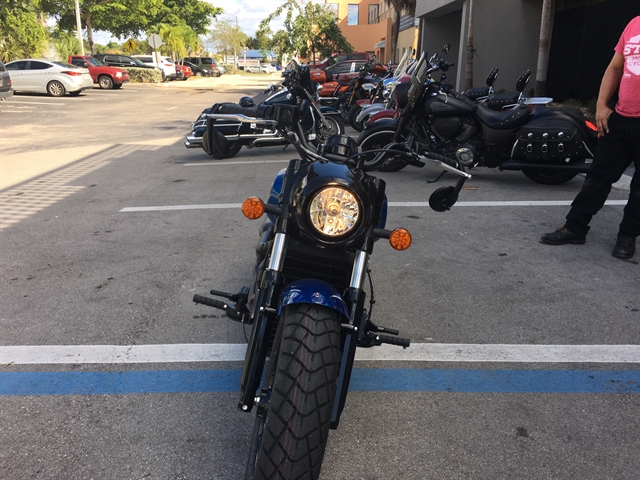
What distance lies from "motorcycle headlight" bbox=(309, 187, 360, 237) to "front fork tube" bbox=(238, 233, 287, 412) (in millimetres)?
211

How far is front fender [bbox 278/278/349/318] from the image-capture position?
6.89 feet

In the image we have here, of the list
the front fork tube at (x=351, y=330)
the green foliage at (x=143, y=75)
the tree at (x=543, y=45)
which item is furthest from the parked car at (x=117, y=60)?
the front fork tube at (x=351, y=330)

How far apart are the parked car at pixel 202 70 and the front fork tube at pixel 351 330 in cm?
5103

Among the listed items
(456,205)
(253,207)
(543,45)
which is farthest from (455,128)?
(543,45)

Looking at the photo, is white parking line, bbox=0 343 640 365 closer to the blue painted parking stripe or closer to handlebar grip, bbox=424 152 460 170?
the blue painted parking stripe

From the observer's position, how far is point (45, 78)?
80.5ft

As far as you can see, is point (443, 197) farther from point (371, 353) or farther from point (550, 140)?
point (550, 140)

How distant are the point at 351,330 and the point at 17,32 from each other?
39672 mm

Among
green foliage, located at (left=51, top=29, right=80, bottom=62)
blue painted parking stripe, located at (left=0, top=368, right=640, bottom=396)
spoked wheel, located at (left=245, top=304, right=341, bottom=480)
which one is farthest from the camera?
green foliage, located at (left=51, top=29, right=80, bottom=62)

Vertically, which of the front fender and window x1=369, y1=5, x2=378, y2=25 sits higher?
window x1=369, y1=5, x2=378, y2=25

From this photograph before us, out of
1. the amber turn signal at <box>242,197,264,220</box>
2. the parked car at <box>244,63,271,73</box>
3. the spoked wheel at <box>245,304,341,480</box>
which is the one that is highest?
the parked car at <box>244,63,271,73</box>

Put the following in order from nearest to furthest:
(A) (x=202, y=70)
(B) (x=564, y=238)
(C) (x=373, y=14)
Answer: (B) (x=564, y=238) → (A) (x=202, y=70) → (C) (x=373, y=14)

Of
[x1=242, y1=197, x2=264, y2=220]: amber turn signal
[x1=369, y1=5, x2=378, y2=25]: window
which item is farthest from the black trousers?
[x1=369, y1=5, x2=378, y2=25]: window

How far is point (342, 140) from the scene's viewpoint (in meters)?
2.74
